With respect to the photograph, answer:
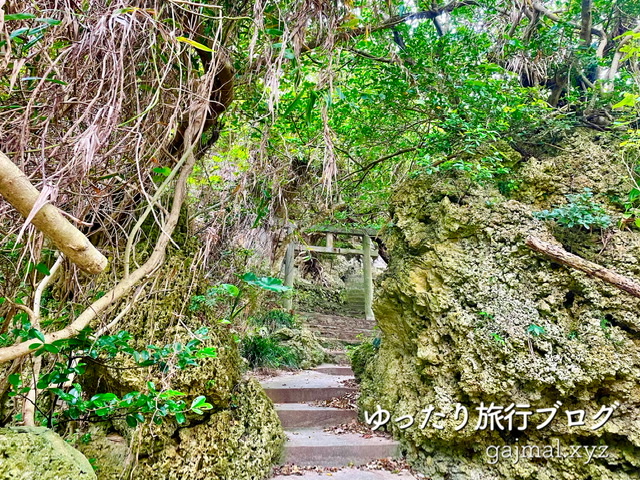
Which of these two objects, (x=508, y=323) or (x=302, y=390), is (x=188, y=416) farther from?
(x=508, y=323)

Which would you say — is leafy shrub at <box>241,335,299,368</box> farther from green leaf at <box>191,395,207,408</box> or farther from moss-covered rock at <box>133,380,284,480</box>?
green leaf at <box>191,395,207,408</box>

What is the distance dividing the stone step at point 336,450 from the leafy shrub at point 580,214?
216 centimetres

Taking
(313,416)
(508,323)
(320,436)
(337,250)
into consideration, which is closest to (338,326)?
(337,250)

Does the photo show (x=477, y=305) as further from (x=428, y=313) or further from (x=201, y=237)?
(x=201, y=237)

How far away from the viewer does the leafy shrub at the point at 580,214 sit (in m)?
2.85

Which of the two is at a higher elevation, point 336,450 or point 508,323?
point 508,323

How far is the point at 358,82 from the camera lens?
12.2ft

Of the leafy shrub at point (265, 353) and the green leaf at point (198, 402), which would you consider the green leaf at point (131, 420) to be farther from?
the leafy shrub at point (265, 353)

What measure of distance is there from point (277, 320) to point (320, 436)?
11.5 feet

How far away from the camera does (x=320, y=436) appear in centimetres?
324

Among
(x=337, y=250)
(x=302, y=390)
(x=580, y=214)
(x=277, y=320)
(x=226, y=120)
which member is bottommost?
(x=302, y=390)

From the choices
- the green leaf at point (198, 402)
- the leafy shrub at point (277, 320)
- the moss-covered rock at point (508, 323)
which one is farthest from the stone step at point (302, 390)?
the green leaf at point (198, 402)

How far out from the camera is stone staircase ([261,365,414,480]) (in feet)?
9.50

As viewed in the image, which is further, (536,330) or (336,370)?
(336,370)
